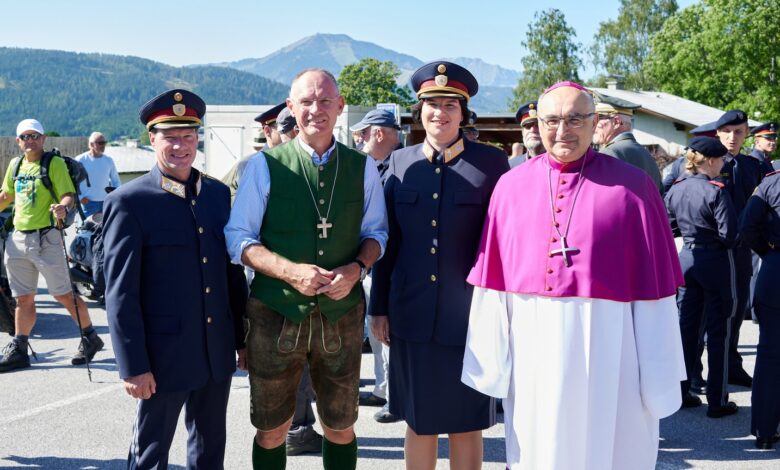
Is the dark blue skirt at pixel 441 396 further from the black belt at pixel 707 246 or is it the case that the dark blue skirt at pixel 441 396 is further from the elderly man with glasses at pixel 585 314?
the black belt at pixel 707 246

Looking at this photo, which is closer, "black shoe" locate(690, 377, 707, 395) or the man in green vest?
the man in green vest

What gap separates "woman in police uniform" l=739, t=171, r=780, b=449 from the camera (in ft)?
15.4

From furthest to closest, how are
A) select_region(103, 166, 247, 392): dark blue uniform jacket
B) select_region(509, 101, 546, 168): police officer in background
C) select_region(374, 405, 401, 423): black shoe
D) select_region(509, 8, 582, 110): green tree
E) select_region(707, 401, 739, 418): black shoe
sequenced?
select_region(509, 8, 582, 110): green tree, select_region(509, 101, 546, 168): police officer in background, select_region(707, 401, 739, 418): black shoe, select_region(374, 405, 401, 423): black shoe, select_region(103, 166, 247, 392): dark blue uniform jacket

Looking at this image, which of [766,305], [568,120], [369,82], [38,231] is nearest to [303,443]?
[568,120]

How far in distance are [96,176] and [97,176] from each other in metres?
0.01

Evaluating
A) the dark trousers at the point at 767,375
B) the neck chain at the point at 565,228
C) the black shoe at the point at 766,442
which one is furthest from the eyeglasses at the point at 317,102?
the black shoe at the point at 766,442

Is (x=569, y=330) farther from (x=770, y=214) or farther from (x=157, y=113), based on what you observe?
(x=770, y=214)

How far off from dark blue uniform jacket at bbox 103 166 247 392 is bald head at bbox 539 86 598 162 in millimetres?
1479

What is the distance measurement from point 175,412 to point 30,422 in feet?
8.51

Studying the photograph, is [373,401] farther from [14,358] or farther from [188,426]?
[14,358]

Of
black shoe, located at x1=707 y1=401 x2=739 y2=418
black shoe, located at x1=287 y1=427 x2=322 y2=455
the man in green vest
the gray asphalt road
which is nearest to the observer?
the man in green vest

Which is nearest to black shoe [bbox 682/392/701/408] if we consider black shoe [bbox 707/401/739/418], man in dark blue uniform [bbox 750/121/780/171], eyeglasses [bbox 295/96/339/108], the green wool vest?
black shoe [bbox 707/401/739/418]

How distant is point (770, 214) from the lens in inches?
187

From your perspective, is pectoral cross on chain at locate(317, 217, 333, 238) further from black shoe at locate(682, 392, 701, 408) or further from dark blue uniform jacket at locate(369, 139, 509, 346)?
black shoe at locate(682, 392, 701, 408)
